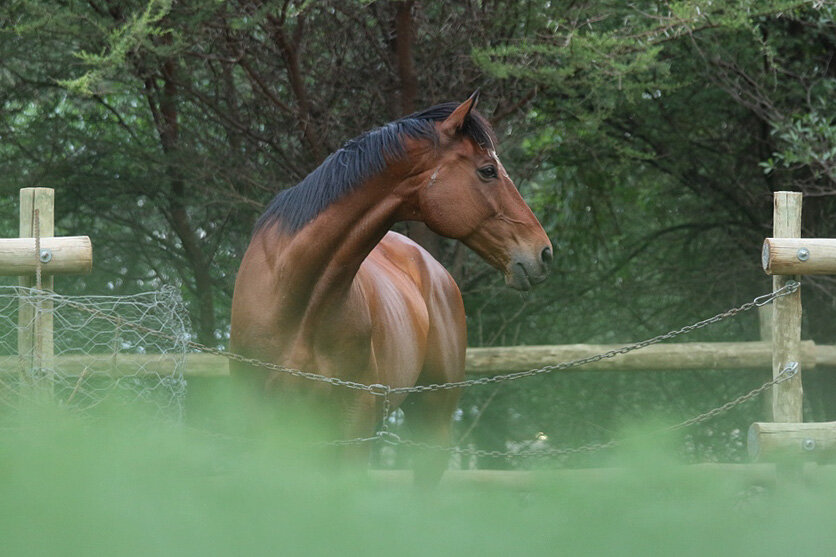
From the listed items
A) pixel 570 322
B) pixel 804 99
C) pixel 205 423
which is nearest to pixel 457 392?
pixel 205 423

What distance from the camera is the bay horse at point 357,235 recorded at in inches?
141

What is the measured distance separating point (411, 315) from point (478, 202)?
1.01m

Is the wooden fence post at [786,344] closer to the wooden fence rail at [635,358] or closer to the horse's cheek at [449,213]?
the wooden fence rail at [635,358]

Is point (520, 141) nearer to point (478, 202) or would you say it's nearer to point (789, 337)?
point (789, 337)

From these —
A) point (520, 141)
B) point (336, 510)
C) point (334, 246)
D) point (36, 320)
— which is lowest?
point (336, 510)

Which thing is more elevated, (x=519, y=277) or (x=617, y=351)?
(x=519, y=277)

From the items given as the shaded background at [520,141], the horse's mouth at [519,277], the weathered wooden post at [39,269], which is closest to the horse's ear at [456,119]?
the horse's mouth at [519,277]

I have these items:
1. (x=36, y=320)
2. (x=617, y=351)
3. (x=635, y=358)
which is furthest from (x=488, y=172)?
(x=635, y=358)

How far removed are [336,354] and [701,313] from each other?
4.79 m

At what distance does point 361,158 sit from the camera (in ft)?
12.0

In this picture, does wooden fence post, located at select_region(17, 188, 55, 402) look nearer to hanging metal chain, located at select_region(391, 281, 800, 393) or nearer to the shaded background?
hanging metal chain, located at select_region(391, 281, 800, 393)

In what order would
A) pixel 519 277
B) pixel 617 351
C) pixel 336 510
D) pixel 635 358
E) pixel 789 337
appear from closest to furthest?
pixel 336 510 < pixel 519 277 < pixel 617 351 < pixel 789 337 < pixel 635 358

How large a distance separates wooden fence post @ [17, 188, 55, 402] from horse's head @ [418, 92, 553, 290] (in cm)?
142

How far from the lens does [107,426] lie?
4.71ft
